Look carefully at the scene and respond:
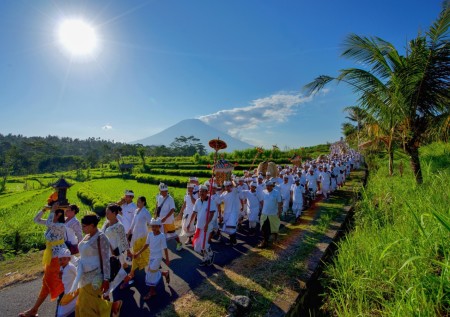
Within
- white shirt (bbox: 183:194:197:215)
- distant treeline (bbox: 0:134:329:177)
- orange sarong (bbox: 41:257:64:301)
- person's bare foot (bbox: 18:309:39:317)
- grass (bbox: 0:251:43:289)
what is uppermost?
distant treeline (bbox: 0:134:329:177)

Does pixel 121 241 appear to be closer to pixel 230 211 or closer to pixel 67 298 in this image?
pixel 67 298

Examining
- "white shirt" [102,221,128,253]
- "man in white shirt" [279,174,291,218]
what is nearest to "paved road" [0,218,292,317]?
"white shirt" [102,221,128,253]

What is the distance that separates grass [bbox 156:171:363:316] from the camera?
3.95 meters

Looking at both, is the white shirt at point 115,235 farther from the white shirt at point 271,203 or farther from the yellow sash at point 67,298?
the white shirt at point 271,203

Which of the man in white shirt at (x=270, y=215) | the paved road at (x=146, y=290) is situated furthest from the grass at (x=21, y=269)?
the man in white shirt at (x=270, y=215)

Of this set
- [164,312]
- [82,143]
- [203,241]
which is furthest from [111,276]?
[82,143]

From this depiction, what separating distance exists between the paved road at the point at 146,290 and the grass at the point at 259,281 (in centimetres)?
25

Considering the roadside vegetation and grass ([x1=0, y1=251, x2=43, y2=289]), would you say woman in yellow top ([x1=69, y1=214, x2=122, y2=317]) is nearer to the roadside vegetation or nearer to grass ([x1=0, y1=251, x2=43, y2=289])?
grass ([x1=0, y1=251, x2=43, y2=289])

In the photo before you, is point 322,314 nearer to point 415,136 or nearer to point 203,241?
point 203,241

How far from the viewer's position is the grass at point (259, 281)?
13.0 ft

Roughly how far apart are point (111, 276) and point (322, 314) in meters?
3.30

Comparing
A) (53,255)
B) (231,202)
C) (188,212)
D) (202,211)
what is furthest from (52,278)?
(231,202)

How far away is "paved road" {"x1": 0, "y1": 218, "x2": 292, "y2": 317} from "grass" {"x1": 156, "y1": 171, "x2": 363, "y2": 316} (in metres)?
0.25

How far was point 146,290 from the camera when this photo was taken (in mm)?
4684
